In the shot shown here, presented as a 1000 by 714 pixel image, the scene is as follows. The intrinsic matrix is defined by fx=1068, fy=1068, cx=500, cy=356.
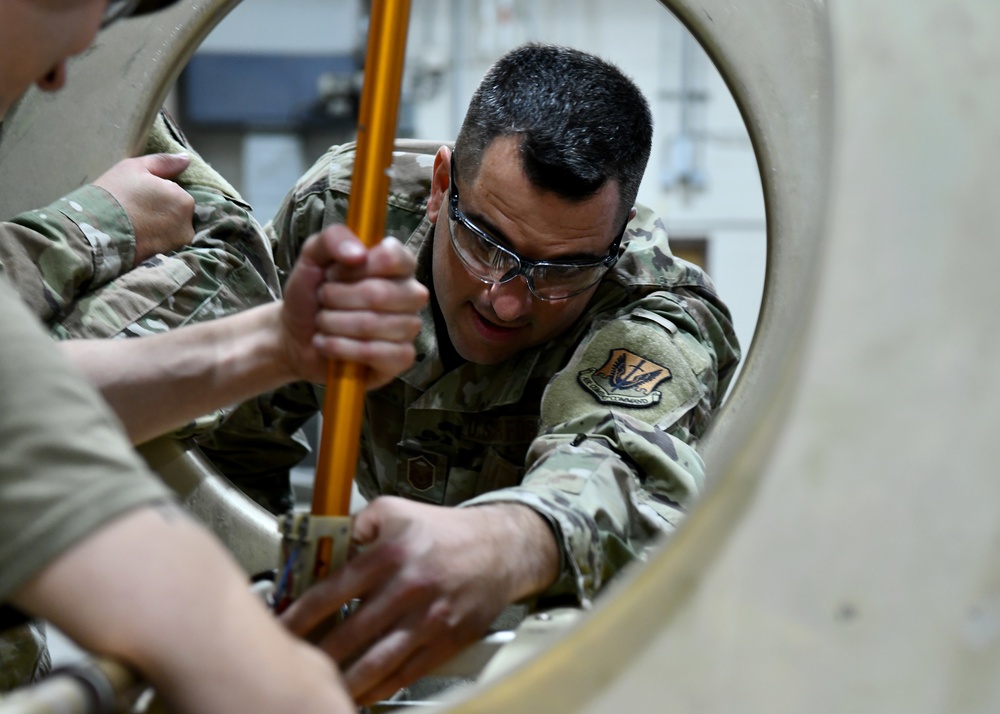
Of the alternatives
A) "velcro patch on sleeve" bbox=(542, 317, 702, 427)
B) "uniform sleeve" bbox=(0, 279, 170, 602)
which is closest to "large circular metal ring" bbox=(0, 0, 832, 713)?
"velcro patch on sleeve" bbox=(542, 317, 702, 427)

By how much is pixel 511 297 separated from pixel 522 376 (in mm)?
186

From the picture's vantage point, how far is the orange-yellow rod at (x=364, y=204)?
3.06 ft

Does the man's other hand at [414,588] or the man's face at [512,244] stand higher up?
the man's face at [512,244]

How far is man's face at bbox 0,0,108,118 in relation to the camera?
2.32ft

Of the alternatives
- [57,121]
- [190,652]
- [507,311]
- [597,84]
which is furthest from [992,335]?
[57,121]

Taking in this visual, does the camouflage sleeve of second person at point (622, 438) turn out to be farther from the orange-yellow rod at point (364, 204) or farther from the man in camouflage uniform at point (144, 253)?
the man in camouflage uniform at point (144, 253)

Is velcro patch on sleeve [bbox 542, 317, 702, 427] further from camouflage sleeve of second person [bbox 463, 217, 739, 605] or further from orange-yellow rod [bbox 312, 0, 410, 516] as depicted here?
orange-yellow rod [bbox 312, 0, 410, 516]

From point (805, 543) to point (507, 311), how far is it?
828mm

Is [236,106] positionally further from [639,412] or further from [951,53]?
[951,53]

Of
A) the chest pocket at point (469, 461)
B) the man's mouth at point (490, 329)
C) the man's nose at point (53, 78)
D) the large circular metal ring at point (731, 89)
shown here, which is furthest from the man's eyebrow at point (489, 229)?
the man's nose at point (53, 78)

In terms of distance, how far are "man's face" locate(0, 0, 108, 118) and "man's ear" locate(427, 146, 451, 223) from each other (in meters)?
0.83

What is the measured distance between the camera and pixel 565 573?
1005mm

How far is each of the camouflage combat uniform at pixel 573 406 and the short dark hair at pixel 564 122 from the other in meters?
0.19

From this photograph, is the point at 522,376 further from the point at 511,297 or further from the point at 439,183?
the point at 439,183
